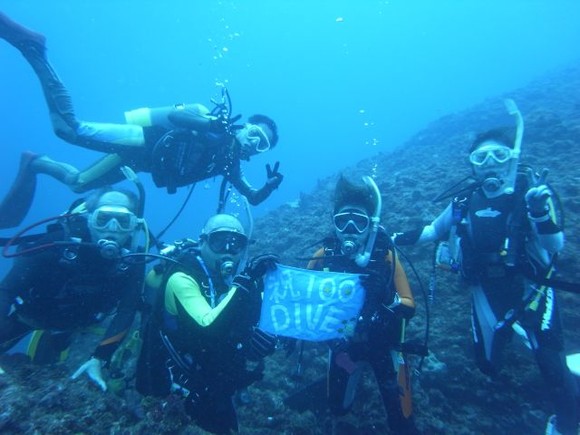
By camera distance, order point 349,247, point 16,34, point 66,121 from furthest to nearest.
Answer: point 66,121
point 16,34
point 349,247

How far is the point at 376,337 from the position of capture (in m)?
4.47

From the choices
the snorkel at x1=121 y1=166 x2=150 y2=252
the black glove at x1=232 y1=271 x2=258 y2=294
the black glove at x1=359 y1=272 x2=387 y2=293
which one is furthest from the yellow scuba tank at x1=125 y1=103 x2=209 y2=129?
the black glove at x1=359 y1=272 x2=387 y2=293

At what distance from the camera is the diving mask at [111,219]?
494 centimetres

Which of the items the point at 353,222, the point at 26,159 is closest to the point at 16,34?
the point at 26,159

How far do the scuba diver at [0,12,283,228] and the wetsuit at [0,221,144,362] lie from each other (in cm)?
226

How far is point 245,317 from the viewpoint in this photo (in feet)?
14.0

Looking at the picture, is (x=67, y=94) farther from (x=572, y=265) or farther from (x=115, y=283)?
(x=572, y=265)

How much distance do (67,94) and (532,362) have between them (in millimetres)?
9384

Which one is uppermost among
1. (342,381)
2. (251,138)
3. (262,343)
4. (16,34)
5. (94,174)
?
(16,34)

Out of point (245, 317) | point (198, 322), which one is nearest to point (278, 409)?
point (245, 317)

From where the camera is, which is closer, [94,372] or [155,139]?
[94,372]

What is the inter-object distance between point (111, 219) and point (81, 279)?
3.01 feet

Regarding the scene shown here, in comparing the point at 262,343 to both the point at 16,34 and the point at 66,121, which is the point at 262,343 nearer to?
the point at 66,121

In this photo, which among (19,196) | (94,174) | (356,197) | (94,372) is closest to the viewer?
(94,372)
